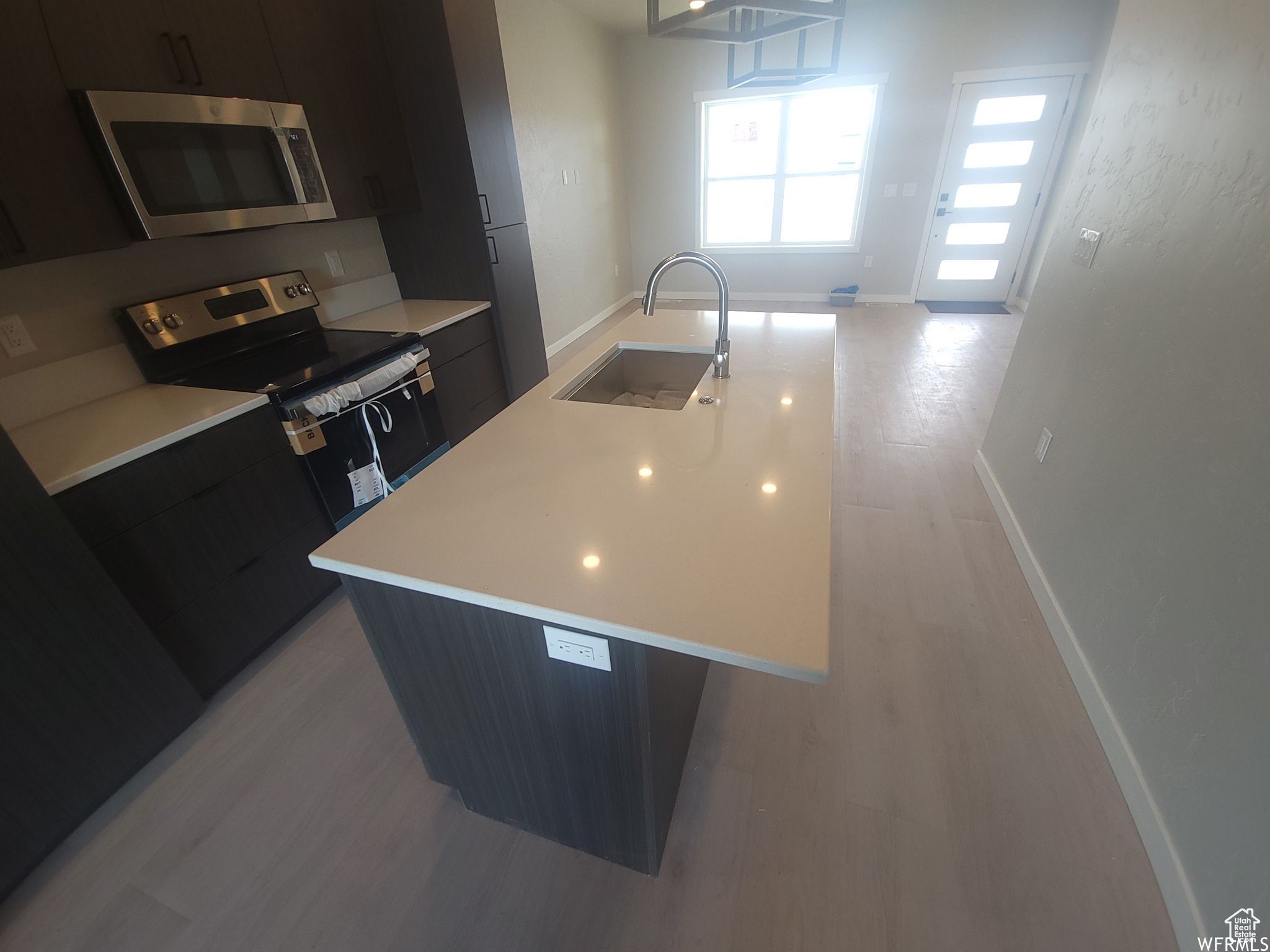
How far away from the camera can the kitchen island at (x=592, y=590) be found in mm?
752

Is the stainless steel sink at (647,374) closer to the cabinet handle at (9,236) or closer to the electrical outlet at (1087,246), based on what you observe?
the electrical outlet at (1087,246)

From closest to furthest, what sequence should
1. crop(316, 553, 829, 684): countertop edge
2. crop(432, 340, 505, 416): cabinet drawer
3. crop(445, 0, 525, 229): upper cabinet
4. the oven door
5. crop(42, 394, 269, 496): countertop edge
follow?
crop(316, 553, 829, 684): countertop edge, crop(42, 394, 269, 496): countertop edge, the oven door, crop(445, 0, 525, 229): upper cabinet, crop(432, 340, 505, 416): cabinet drawer

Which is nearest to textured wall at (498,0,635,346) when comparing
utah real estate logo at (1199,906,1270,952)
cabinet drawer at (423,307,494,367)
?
cabinet drawer at (423,307,494,367)

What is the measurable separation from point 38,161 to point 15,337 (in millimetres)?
538

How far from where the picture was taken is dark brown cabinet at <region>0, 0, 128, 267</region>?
1255 mm

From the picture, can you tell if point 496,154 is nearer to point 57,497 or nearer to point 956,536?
point 57,497

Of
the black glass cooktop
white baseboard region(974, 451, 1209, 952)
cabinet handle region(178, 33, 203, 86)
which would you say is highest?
cabinet handle region(178, 33, 203, 86)

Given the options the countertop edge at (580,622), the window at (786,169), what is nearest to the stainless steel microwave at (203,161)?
the countertop edge at (580,622)

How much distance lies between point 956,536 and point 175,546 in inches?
112

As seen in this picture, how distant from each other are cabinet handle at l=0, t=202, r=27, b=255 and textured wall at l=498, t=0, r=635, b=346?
239cm

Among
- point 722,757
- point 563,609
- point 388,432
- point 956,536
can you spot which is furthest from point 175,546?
point 956,536

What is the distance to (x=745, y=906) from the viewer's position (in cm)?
112

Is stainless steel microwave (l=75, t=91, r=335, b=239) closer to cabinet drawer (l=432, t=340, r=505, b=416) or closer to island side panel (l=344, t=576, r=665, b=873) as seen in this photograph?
cabinet drawer (l=432, t=340, r=505, b=416)

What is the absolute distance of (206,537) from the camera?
5.00 ft
